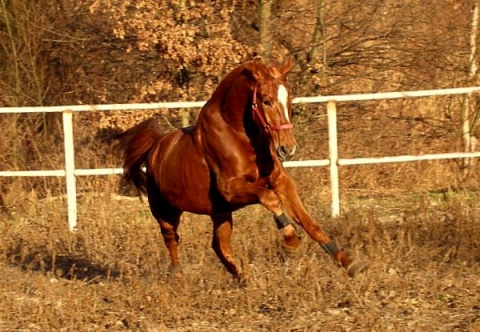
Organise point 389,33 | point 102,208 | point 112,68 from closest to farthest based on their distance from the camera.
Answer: point 102,208, point 389,33, point 112,68

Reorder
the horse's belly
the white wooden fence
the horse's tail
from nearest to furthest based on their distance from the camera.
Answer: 1. the horse's belly
2. the horse's tail
3. the white wooden fence

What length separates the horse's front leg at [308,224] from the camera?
6172mm

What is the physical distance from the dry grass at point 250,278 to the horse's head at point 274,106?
103 cm

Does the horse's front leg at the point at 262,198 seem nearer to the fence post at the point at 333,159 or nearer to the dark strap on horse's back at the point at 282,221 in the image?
the dark strap on horse's back at the point at 282,221

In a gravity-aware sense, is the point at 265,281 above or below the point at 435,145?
below

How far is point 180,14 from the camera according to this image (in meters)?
12.0

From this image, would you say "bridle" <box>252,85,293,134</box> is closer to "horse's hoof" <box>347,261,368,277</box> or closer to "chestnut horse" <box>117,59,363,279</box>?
"chestnut horse" <box>117,59,363,279</box>

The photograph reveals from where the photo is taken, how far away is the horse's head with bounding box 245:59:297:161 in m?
5.82

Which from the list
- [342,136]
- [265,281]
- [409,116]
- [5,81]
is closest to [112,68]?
[5,81]

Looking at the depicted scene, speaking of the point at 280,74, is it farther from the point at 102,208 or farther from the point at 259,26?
the point at 259,26

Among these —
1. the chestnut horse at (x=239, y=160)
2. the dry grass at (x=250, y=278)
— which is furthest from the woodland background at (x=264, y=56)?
the chestnut horse at (x=239, y=160)

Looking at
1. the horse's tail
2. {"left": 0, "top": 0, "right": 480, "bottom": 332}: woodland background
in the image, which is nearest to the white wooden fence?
{"left": 0, "top": 0, "right": 480, "bottom": 332}: woodland background

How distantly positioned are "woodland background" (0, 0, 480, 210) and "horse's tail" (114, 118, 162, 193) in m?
3.73

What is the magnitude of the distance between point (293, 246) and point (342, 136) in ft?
22.4
